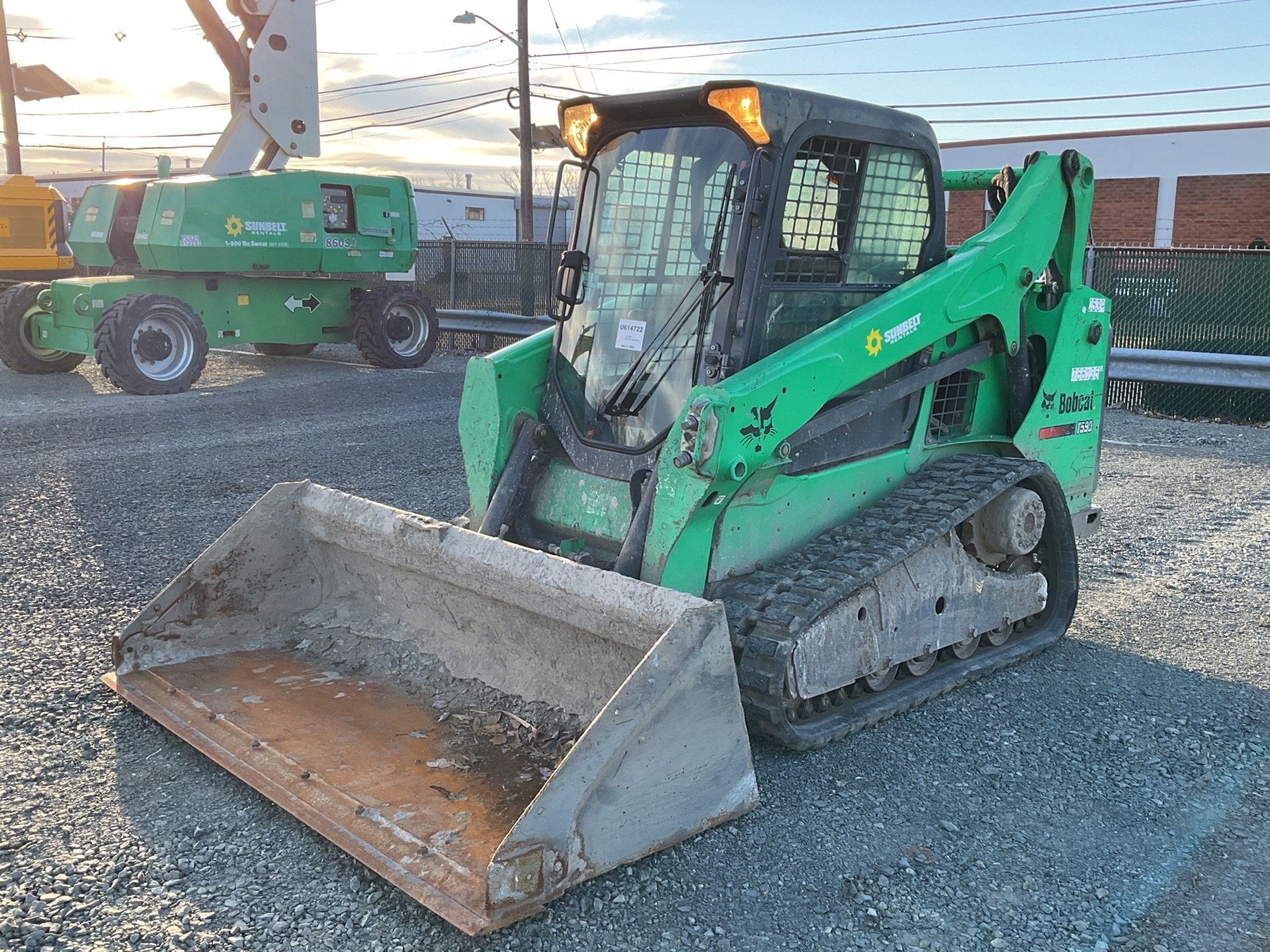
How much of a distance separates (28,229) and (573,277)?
15.1 metres

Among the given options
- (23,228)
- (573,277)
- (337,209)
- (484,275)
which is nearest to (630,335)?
(573,277)

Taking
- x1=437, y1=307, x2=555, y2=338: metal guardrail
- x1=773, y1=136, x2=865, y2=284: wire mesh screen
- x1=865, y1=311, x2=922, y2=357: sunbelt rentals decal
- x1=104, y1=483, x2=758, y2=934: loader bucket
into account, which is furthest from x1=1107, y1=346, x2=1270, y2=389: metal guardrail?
x1=104, y1=483, x2=758, y2=934: loader bucket

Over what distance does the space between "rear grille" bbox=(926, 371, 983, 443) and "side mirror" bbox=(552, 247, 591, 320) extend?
160 cm

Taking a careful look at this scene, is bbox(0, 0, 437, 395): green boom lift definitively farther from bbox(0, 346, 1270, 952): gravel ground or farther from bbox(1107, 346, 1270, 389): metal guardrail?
bbox(1107, 346, 1270, 389): metal guardrail

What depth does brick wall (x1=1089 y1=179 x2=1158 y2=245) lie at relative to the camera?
3027cm

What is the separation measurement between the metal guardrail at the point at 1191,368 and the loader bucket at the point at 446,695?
8.98 metres

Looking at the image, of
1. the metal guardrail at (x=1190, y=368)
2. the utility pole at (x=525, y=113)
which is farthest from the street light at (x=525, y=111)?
the metal guardrail at (x=1190, y=368)

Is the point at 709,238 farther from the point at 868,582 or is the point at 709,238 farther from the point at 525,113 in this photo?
the point at 525,113

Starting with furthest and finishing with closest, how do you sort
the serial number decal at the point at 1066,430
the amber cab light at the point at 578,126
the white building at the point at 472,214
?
the white building at the point at 472,214, the serial number decal at the point at 1066,430, the amber cab light at the point at 578,126

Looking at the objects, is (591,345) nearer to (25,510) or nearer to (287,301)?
(25,510)

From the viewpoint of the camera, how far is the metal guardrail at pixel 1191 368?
10547mm

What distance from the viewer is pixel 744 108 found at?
4.07 meters

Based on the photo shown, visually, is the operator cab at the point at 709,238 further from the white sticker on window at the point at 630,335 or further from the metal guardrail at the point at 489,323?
the metal guardrail at the point at 489,323

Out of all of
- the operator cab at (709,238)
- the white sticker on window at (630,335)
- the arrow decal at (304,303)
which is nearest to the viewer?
the operator cab at (709,238)
